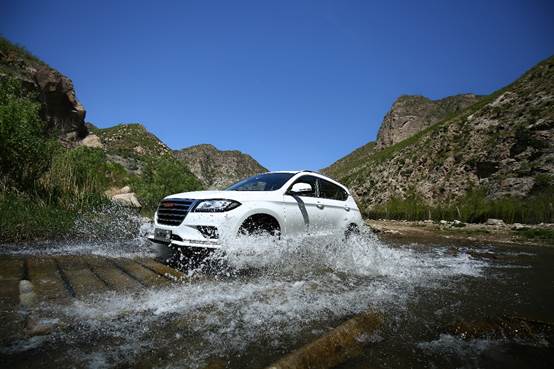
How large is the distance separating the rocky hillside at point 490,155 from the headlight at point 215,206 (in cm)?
3689

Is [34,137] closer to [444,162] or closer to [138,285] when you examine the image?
[138,285]

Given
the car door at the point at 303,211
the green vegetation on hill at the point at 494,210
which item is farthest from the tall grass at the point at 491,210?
the car door at the point at 303,211

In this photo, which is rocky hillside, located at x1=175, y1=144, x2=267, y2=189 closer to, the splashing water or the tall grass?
the tall grass

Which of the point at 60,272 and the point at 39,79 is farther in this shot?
the point at 39,79

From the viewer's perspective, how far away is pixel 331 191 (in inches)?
309

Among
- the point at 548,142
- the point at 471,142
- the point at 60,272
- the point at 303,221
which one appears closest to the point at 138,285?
the point at 60,272

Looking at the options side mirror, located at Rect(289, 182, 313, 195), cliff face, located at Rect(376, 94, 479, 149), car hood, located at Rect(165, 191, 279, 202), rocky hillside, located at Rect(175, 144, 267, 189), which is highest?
cliff face, located at Rect(376, 94, 479, 149)

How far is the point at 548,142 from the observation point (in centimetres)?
3638

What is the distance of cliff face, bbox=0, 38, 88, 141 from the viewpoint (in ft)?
86.5

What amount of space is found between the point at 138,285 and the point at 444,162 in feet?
170

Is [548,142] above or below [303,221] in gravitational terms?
above

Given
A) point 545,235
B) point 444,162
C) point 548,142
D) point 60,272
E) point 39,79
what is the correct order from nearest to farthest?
point 60,272
point 545,235
point 39,79
point 548,142
point 444,162

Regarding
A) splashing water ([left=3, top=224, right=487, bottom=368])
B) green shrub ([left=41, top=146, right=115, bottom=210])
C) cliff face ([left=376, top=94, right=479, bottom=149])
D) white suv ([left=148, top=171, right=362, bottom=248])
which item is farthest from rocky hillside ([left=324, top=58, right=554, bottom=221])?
cliff face ([left=376, top=94, right=479, bottom=149])

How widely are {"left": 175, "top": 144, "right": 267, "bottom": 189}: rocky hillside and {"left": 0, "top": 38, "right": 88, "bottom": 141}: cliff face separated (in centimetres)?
9541
